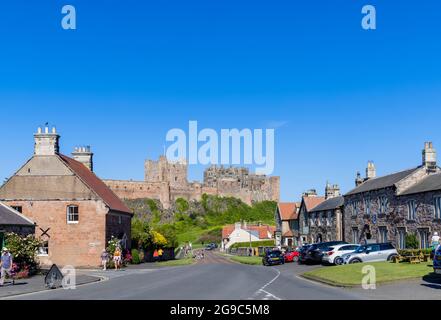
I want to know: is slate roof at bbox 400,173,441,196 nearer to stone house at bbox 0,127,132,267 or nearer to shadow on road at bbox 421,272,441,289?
shadow on road at bbox 421,272,441,289

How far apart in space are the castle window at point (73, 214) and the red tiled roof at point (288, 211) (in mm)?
41468

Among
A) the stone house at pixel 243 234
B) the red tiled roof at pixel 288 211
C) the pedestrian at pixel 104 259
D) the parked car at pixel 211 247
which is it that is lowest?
the parked car at pixel 211 247

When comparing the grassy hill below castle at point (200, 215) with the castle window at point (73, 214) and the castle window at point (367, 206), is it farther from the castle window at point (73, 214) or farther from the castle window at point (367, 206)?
the castle window at point (73, 214)

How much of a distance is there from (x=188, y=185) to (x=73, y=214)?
110452 millimetres

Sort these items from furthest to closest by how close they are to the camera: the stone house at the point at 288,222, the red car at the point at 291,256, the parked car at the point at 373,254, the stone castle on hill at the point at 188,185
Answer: the stone castle on hill at the point at 188,185
the stone house at the point at 288,222
the red car at the point at 291,256
the parked car at the point at 373,254

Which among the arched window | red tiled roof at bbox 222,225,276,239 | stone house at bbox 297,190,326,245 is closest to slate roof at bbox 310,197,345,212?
stone house at bbox 297,190,326,245

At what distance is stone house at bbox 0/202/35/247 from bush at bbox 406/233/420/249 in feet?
90.1

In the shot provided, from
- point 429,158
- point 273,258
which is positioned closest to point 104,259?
point 273,258

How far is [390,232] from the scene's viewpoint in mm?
49500

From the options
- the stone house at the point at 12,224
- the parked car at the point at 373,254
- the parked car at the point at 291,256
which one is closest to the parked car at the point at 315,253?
the parked car at the point at 373,254

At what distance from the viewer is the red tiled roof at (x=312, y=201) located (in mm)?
73562

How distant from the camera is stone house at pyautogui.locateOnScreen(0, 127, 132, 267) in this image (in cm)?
4700
